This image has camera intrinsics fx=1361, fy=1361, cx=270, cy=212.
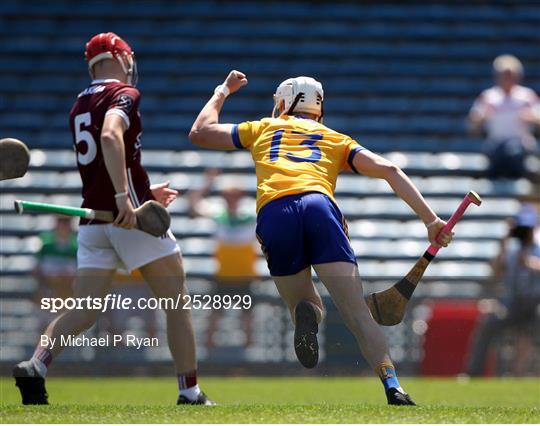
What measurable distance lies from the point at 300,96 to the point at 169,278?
1167mm

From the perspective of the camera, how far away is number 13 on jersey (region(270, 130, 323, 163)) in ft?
22.3

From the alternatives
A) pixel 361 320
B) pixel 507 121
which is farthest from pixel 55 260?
pixel 361 320

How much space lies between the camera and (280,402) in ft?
28.5

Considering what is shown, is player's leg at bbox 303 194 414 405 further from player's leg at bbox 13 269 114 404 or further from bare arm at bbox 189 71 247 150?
player's leg at bbox 13 269 114 404

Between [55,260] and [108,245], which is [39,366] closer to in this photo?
[108,245]

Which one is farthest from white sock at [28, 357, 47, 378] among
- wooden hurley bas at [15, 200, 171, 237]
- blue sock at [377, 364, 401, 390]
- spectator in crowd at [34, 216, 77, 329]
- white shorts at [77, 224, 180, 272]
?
spectator in crowd at [34, 216, 77, 329]

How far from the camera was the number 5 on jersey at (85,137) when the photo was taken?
704cm

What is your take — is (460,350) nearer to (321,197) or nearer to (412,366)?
(412,366)

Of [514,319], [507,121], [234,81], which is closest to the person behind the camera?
[234,81]

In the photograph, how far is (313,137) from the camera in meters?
6.88

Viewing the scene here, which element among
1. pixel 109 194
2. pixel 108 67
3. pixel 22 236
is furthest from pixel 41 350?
pixel 22 236

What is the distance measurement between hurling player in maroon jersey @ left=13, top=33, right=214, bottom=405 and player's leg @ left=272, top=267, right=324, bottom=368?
0.69 metres

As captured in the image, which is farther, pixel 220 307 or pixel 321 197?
pixel 220 307

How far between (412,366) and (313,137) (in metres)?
5.49
